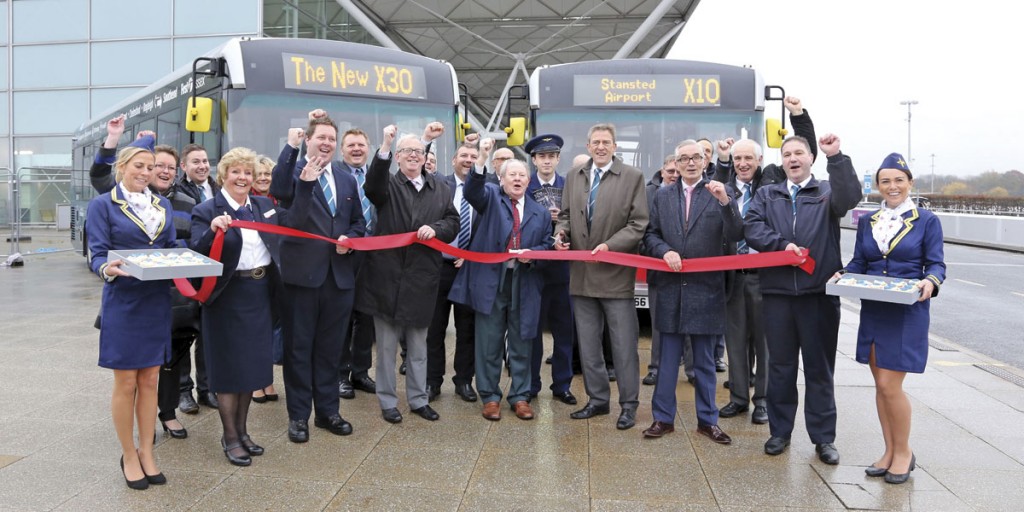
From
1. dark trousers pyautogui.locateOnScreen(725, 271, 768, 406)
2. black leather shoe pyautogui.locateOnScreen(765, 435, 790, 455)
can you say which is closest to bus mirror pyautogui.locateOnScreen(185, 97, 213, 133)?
dark trousers pyautogui.locateOnScreen(725, 271, 768, 406)

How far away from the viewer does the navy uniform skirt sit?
13.8 ft

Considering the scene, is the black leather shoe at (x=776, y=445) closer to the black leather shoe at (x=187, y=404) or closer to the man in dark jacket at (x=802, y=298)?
the man in dark jacket at (x=802, y=298)

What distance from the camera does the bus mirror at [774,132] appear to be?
26.7 feet

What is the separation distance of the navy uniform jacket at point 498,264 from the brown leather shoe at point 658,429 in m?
1.04

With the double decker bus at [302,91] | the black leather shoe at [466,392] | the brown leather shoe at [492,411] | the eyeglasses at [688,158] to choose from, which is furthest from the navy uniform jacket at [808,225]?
the double decker bus at [302,91]

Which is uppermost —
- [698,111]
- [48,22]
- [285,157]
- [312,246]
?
[48,22]

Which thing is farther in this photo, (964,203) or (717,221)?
(964,203)

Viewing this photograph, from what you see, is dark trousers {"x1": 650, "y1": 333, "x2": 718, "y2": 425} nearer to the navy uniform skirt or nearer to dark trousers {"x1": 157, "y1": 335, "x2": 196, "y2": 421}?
the navy uniform skirt

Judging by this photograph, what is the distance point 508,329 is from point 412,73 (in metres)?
3.98

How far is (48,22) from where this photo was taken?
23984mm

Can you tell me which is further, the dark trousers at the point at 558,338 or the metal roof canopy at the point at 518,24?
the metal roof canopy at the point at 518,24

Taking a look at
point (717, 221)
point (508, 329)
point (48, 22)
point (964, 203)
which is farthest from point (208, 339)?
point (964, 203)

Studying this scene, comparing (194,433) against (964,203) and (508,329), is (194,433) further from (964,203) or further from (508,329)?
(964,203)

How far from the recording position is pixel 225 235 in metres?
4.07
